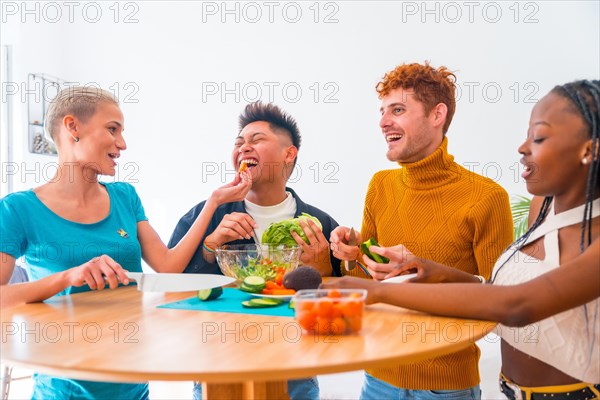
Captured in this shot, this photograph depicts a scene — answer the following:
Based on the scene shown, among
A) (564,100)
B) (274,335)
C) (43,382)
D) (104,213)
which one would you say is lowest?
(43,382)

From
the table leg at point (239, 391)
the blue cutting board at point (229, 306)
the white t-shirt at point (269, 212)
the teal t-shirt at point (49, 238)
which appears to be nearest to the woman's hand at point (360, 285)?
the blue cutting board at point (229, 306)

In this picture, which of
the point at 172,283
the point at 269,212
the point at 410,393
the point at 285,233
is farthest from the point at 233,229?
the point at 410,393

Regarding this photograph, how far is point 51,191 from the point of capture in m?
2.04

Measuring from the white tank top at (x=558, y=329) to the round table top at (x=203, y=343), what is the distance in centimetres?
19

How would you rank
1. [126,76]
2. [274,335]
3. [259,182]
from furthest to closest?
[126,76], [259,182], [274,335]

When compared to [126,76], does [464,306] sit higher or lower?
lower

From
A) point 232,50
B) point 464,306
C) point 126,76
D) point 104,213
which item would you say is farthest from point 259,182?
point 126,76

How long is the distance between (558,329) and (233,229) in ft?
4.08

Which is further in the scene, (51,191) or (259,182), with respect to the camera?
(259,182)

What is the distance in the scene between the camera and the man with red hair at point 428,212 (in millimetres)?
1941

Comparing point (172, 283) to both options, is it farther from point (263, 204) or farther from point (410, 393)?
point (263, 204)

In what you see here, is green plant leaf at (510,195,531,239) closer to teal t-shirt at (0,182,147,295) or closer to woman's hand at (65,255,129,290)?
teal t-shirt at (0,182,147,295)

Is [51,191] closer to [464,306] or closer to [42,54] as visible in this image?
[464,306]

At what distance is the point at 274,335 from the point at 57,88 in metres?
4.76
